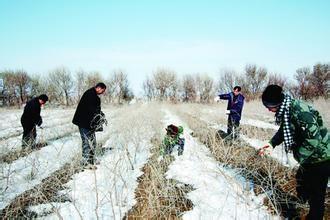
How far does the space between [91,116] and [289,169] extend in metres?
4.11

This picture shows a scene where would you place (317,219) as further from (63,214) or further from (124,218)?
(63,214)

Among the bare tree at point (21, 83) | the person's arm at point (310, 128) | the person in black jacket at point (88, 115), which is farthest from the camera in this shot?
the bare tree at point (21, 83)

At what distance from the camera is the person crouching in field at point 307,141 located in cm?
327

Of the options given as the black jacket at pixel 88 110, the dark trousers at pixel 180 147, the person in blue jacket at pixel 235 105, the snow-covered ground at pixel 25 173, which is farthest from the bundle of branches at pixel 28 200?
the person in blue jacket at pixel 235 105

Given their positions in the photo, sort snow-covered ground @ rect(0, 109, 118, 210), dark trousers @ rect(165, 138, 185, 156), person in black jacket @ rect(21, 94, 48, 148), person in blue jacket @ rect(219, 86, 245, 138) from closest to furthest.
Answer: snow-covered ground @ rect(0, 109, 118, 210) → dark trousers @ rect(165, 138, 185, 156) → person in black jacket @ rect(21, 94, 48, 148) → person in blue jacket @ rect(219, 86, 245, 138)

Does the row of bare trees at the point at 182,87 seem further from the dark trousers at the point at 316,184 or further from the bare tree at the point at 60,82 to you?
the dark trousers at the point at 316,184

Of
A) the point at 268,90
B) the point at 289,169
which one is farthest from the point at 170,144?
the point at 268,90

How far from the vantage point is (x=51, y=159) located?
7.47 metres

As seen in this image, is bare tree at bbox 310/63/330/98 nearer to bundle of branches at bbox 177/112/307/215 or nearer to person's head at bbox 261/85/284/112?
bundle of branches at bbox 177/112/307/215

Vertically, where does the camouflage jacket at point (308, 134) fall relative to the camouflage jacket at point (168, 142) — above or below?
above

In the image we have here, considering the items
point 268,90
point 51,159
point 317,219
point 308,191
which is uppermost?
point 268,90

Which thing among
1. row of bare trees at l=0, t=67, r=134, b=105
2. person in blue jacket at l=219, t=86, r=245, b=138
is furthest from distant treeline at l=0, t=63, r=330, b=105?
person in blue jacket at l=219, t=86, r=245, b=138

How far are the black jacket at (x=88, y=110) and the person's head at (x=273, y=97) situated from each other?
13.9 feet

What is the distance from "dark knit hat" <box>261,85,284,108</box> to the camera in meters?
3.46
